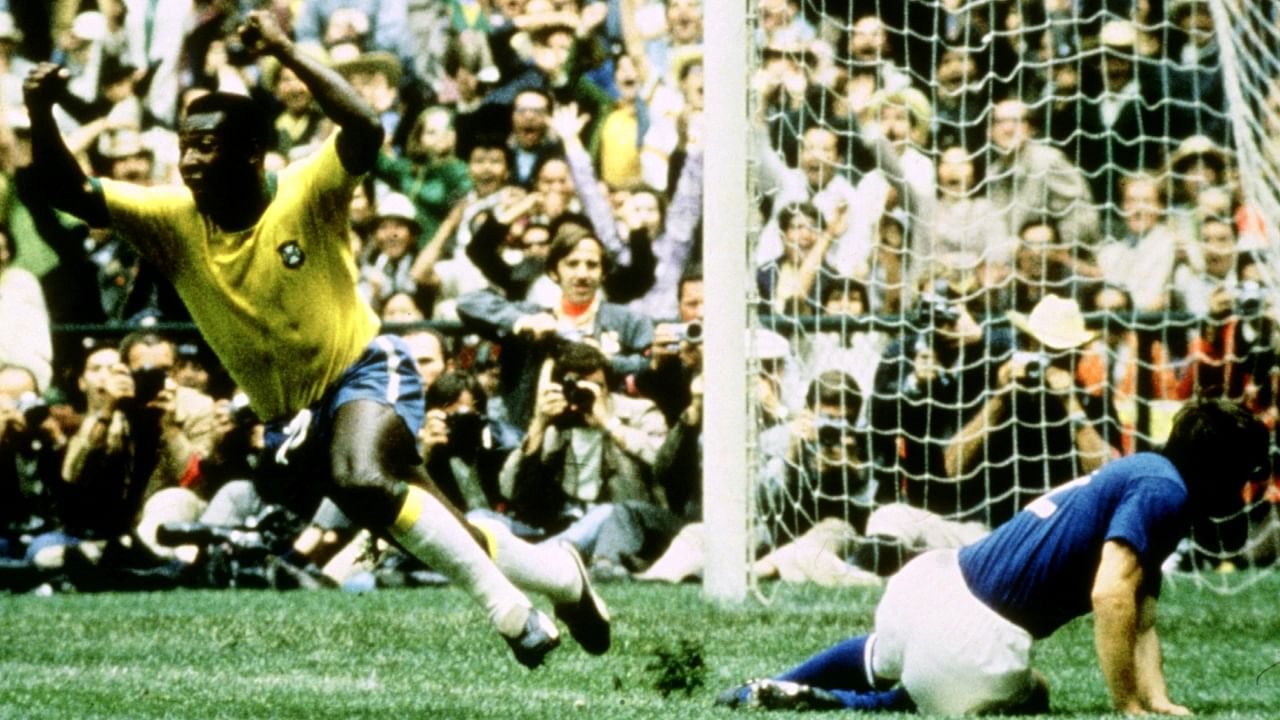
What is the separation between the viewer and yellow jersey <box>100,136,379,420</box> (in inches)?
278

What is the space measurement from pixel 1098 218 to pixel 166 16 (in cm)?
624

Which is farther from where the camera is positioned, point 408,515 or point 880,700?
point 408,515

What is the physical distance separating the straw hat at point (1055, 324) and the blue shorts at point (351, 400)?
16.4 feet

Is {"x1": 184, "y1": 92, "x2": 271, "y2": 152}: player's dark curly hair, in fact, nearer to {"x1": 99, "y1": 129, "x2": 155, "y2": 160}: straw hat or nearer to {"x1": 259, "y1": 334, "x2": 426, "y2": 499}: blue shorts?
{"x1": 259, "y1": 334, "x2": 426, "y2": 499}: blue shorts

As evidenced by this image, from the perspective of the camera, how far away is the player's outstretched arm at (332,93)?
20.4ft

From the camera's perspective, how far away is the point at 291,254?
278 inches

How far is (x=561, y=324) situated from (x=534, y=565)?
536cm

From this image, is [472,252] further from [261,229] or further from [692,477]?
[261,229]

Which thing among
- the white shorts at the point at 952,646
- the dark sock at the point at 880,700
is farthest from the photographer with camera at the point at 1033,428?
the white shorts at the point at 952,646

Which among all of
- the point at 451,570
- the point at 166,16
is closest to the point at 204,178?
the point at 451,570

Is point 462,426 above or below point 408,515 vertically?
below

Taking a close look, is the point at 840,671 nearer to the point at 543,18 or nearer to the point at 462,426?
the point at 462,426

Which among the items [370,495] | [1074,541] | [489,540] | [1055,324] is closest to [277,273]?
[370,495]

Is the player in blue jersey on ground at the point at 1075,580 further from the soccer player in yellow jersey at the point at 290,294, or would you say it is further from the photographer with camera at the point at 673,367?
the photographer with camera at the point at 673,367
